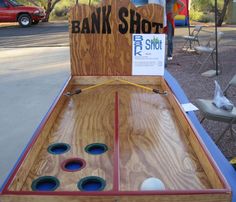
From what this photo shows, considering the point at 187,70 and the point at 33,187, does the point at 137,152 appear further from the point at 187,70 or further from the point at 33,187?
the point at 187,70

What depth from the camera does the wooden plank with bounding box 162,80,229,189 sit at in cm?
129

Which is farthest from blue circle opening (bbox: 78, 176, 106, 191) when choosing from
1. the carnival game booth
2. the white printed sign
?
the white printed sign

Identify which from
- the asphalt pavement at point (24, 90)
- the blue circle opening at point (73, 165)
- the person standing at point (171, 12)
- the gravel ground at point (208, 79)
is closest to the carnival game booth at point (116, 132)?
the blue circle opening at point (73, 165)

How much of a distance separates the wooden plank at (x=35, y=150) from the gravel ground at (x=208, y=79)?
167 cm

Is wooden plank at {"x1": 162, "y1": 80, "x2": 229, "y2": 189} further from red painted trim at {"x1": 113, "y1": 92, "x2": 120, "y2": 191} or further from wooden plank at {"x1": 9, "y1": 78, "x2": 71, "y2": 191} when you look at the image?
wooden plank at {"x1": 9, "y1": 78, "x2": 71, "y2": 191}

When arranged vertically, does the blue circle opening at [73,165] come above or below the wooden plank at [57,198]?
below

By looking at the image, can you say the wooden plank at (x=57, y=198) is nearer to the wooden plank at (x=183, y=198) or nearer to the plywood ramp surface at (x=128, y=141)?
the wooden plank at (x=183, y=198)

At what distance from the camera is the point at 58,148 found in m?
1.74

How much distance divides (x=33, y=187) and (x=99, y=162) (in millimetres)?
331

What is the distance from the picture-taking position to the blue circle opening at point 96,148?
1.69m

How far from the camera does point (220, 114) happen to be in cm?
275

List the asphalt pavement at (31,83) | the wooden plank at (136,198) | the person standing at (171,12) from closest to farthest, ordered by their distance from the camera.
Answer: the wooden plank at (136,198)
the asphalt pavement at (31,83)
the person standing at (171,12)

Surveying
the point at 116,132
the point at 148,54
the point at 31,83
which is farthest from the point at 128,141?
the point at 31,83

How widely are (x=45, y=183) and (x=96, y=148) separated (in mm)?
381
